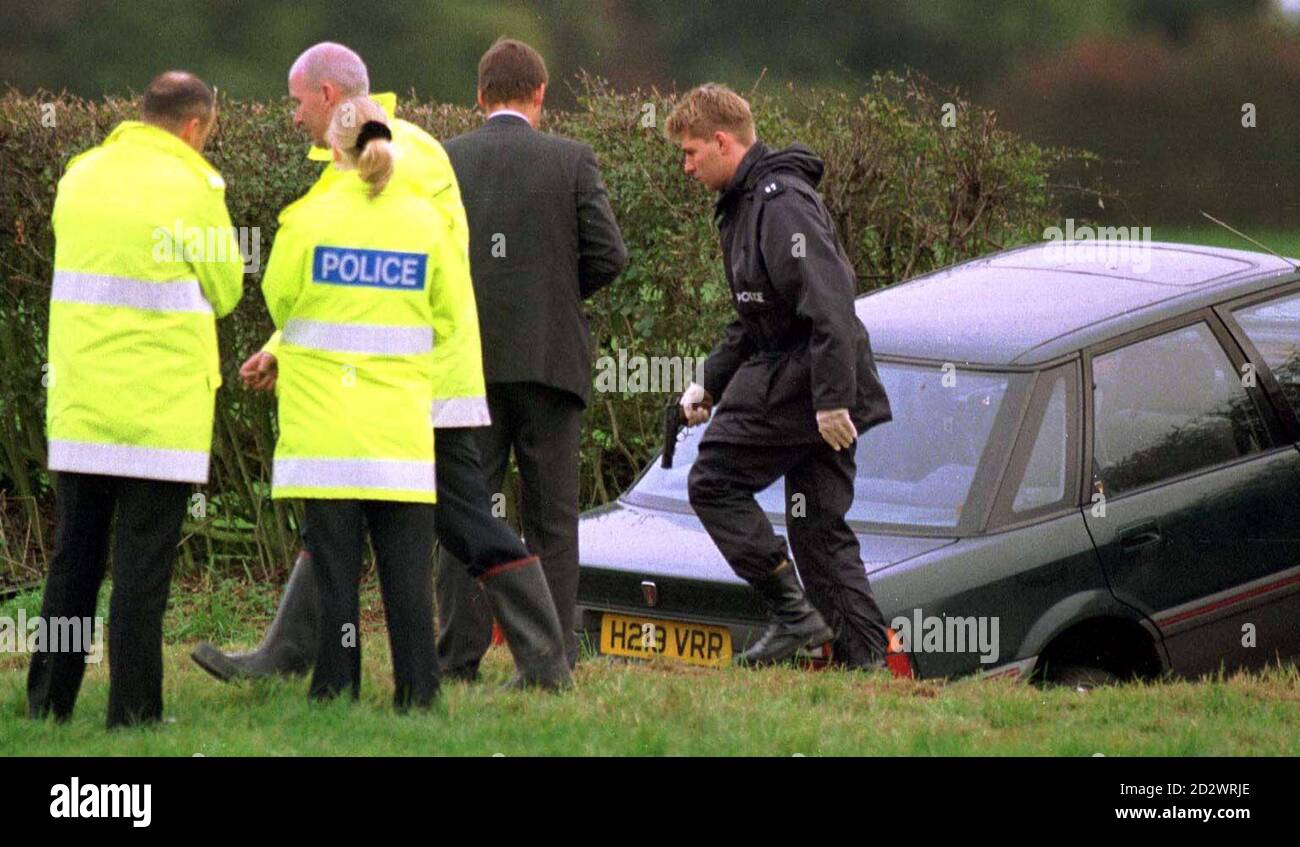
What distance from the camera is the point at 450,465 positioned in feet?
17.6

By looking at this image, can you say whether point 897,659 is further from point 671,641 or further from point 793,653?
point 671,641

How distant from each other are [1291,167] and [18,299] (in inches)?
246

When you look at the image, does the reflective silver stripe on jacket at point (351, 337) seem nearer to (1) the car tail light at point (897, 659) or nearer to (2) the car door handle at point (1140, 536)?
(1) the car tail light at point (897, 659)

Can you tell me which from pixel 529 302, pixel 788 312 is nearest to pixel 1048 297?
pixel 788 312

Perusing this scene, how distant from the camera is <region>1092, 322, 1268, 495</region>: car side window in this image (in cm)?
626

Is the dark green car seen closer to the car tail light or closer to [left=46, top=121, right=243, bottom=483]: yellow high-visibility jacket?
the car tail light

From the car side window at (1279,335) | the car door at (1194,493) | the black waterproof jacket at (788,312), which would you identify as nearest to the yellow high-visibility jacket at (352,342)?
the black waterproof jacket at (788,312)

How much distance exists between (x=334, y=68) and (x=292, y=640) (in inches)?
67.5

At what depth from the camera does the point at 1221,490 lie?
6418 mm

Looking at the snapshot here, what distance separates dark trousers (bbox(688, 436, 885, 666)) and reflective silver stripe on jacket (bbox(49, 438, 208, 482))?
5.79 feet

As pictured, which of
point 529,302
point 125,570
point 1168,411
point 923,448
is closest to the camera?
point 125,570

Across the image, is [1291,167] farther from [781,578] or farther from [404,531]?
[404,531]

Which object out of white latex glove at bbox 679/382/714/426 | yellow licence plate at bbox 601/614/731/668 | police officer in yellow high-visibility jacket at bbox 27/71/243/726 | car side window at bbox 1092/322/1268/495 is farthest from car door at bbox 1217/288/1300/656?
police officer in yellow high-visibility jacket at bbox 27/71/243/726

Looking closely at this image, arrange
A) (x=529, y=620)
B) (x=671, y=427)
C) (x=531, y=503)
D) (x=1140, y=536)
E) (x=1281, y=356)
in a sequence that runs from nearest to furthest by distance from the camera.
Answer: (x=529, y=620) < (x=531, y=503) < (x=1140, y=536) < (x=671, y=427) < (x=1281, y=356)
